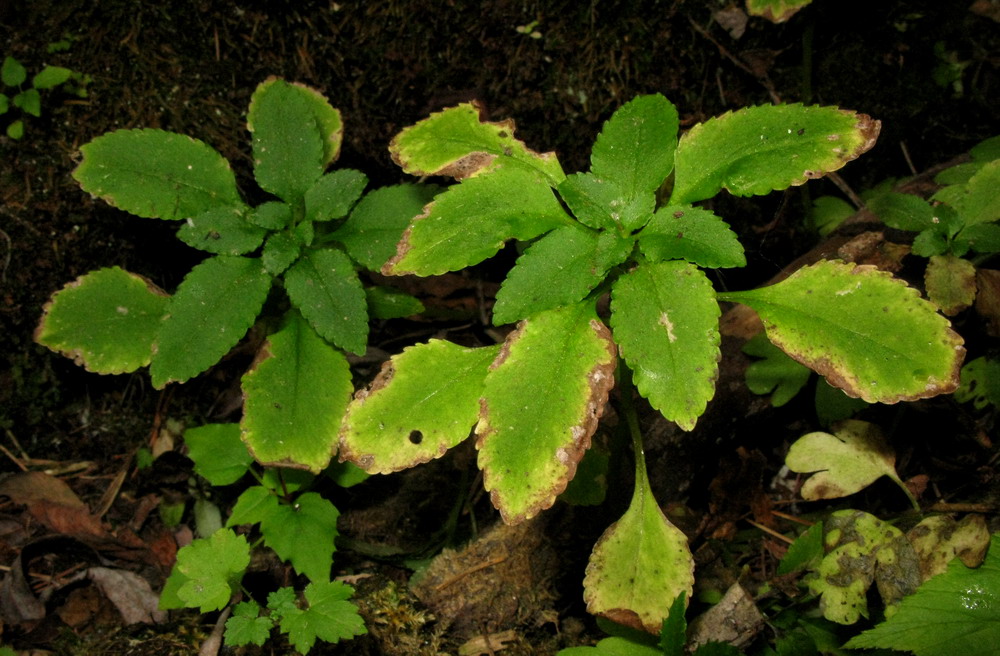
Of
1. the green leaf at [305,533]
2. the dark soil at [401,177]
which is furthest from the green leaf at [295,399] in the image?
the dark soil at [401,177]

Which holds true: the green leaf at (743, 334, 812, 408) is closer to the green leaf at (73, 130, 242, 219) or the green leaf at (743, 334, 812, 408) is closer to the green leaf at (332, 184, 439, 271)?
the green leaf at (332, 184, 439, 271)

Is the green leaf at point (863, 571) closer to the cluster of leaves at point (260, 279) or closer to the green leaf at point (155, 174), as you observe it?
the cluster of leaves at point (260, 279)

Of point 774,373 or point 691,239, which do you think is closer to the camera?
point 691,239

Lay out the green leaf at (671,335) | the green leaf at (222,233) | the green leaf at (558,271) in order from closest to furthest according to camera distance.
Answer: the green leaf at (671,335)
the green leaf at (558,271)
the green leaf at (222,233)

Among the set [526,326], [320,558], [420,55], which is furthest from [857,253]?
[320,558]

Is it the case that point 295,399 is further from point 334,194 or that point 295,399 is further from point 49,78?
point 49,78

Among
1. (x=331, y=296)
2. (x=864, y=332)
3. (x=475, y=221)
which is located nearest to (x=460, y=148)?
(x=475, y=221)
